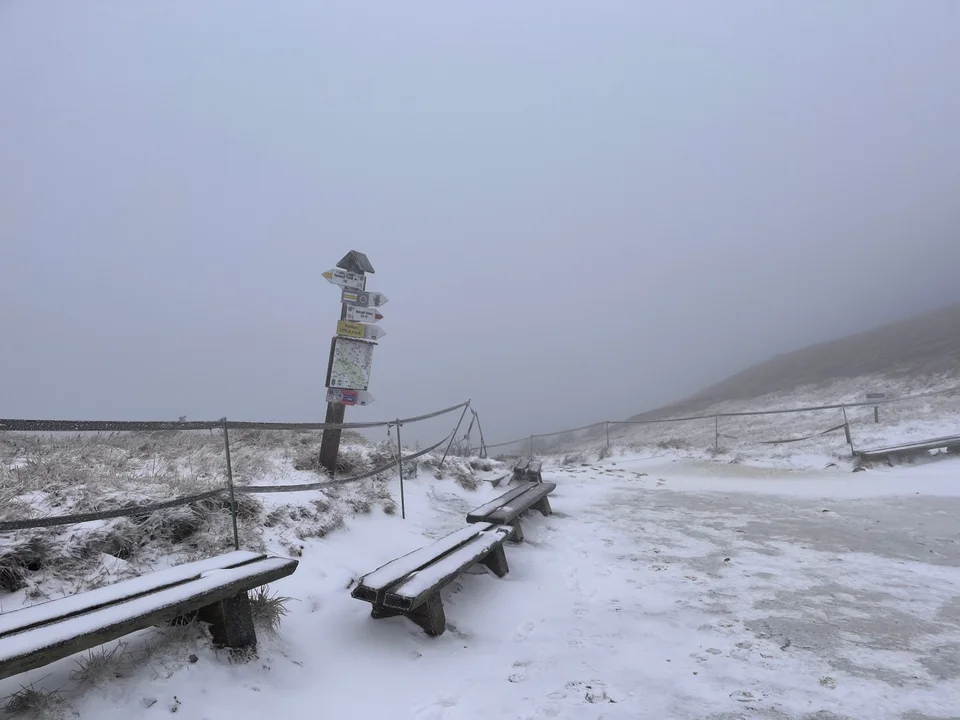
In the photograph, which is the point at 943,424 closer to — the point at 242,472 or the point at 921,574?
the point at 921,574

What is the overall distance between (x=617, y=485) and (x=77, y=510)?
28.9 feet

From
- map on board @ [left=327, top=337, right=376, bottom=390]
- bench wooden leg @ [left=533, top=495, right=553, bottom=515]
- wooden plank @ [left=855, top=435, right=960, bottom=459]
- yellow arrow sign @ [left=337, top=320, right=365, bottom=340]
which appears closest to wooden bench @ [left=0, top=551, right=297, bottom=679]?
map on board @ [left=327, top=337, right=376, bottom=390]

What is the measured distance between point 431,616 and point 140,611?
1.81 m

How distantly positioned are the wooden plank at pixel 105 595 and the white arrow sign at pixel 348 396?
3132 millimetres

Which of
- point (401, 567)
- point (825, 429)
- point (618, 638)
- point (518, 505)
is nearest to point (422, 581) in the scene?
point (401, 567)

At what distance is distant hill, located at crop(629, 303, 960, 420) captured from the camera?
82.7 ft

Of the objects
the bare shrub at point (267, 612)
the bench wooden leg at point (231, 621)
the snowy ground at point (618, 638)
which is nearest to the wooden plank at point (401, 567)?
the snowy ground at point (618, 638)

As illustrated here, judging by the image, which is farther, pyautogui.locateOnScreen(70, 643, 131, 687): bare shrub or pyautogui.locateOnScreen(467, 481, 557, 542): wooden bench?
pyautogui.locateOnScreen(467, 481, 557, 542): wooden bench

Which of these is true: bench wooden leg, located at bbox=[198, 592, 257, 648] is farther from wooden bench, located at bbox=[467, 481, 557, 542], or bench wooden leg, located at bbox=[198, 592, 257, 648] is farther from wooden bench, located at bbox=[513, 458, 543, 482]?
wooden bench, located at bbox=[513, 458, 543, 482]

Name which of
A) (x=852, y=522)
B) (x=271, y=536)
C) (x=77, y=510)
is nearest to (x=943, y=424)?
(x=852, y=522)

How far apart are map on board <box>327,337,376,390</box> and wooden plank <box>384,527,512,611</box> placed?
268 centimetres

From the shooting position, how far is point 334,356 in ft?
20.3

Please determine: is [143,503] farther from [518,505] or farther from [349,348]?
[518,505]

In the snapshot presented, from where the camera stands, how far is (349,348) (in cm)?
631
